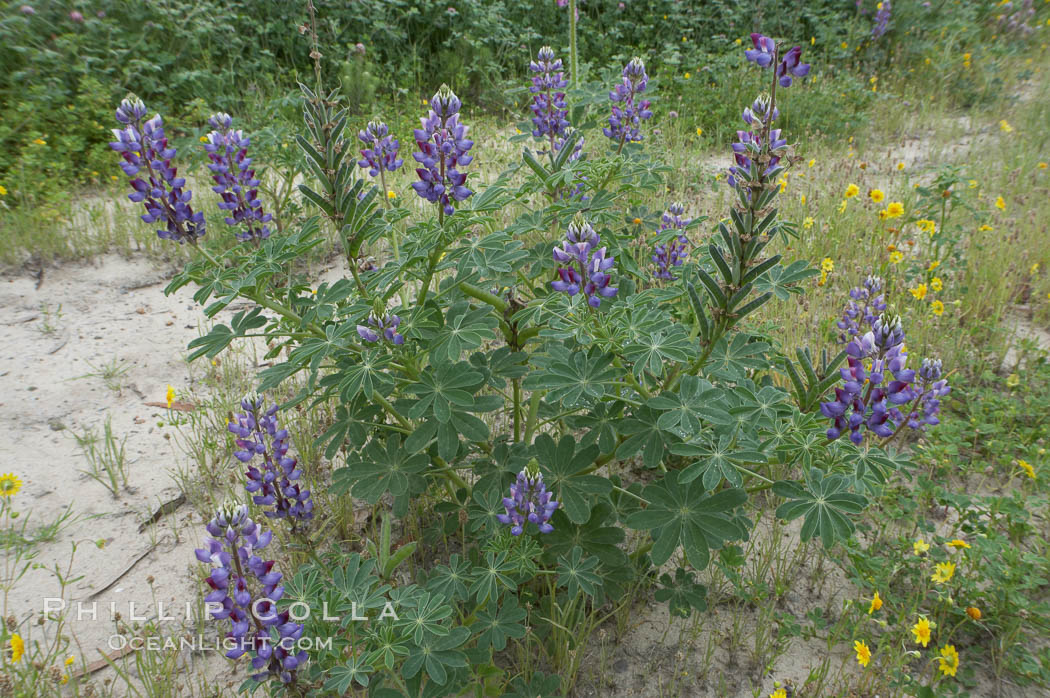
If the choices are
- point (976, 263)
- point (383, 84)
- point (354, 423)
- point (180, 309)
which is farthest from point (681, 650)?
point (383, 84)

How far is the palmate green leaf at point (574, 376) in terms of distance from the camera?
1696 mm

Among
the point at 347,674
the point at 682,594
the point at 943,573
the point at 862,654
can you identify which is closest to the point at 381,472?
the point at 347,674

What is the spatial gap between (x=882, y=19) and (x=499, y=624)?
7954 millimetres

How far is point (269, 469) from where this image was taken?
204 centimetres

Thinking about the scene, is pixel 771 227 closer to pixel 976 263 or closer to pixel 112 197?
pixel 976 263

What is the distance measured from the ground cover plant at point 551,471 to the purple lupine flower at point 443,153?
12 millimetres

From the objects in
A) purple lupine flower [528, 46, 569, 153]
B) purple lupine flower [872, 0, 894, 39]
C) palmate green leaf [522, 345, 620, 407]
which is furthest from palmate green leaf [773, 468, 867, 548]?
purple lupine flower [872, 0, 894, 39]

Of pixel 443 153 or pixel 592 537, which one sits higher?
pixel 443 153

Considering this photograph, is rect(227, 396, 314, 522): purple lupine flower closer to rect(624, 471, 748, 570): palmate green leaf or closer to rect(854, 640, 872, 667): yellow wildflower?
rect(624, 471, 748, 570): palmate green leaf

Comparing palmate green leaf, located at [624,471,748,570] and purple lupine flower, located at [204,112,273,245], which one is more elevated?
purple lupine flower, located at [204,112,273,245]

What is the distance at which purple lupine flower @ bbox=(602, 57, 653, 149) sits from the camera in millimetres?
3252

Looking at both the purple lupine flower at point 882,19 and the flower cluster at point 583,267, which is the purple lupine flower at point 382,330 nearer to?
the flower cluster at point 583,267

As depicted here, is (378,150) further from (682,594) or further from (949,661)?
(949,661)

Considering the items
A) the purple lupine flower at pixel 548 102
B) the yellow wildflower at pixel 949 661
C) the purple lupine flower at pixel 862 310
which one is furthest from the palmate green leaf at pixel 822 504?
the purple lupine flower at pixel 548 102
